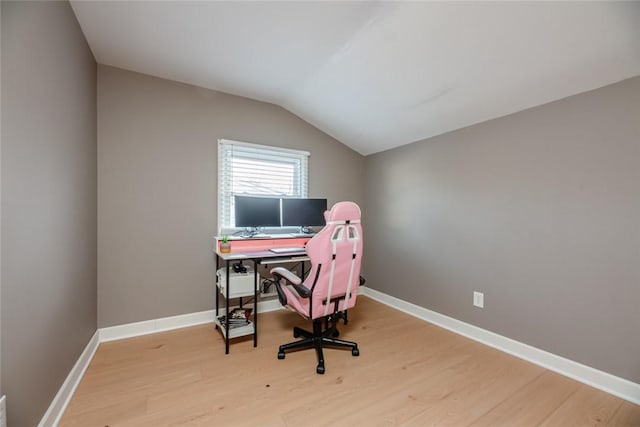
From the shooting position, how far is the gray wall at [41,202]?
109 cm

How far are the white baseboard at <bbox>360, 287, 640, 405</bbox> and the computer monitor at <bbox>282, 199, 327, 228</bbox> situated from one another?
4.93ft

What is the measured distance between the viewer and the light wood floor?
1516mm

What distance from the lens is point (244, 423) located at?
1469 millimetres

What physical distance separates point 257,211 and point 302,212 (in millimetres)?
536

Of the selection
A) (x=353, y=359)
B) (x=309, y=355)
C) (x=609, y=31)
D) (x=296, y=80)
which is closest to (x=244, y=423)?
(x=309, y=355)

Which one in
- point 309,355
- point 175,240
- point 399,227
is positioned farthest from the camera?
point 399,227

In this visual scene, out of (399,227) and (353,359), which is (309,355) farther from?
(399,227)

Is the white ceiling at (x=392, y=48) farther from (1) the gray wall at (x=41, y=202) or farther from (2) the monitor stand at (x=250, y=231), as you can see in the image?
(2) the monitor stand at (x=250, y=231)

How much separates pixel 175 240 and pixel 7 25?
1.90 meters

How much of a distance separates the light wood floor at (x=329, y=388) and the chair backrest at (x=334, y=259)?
1.70 ft

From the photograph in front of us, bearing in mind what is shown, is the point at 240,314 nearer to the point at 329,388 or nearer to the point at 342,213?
the point at 329,388

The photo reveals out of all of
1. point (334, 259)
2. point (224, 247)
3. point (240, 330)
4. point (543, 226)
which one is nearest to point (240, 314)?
point (240, 330)

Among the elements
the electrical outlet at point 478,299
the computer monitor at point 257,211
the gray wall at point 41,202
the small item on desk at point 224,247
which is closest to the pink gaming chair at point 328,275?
the small item on desk at point 224,247

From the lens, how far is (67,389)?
1.61 meters
